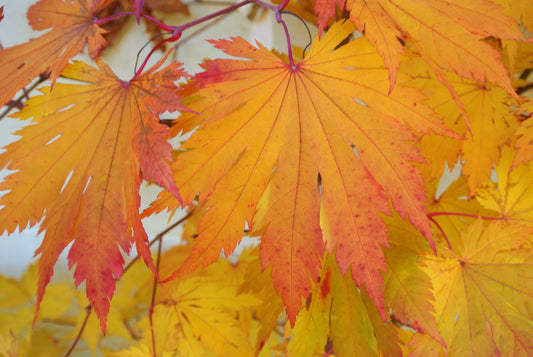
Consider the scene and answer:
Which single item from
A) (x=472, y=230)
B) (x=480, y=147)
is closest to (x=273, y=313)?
(x=472, y=230)

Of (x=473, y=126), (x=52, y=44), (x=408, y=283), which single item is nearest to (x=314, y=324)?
(x=408, y=283)

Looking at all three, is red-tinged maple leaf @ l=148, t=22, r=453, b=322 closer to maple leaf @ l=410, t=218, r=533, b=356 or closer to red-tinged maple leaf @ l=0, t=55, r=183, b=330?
red-tinged maple leaf @ l=0, t=55, r=183, b=330

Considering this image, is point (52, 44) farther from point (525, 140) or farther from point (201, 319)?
point (525, 140)

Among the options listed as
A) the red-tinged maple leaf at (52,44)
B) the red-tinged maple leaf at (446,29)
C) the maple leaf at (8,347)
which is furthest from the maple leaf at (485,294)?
the maple leaf at (8,347)

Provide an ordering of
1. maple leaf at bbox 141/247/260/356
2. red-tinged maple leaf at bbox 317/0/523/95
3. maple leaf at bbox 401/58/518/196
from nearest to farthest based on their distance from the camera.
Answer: red-tinged maple leaf at bbox 317/0/523/95, maple leaf at bbox 401/58/518/196, maple leaf at bbox 141/247/260/356

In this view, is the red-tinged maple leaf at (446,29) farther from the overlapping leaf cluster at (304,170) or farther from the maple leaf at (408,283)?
the maple leaf at (408,283)

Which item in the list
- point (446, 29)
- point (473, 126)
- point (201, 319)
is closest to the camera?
point (446, 29)

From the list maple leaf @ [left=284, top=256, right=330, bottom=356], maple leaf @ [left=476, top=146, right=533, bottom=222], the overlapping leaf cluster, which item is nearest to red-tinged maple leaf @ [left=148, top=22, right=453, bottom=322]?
the overlapping leaf cluster
